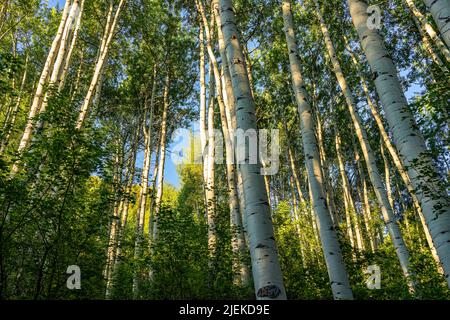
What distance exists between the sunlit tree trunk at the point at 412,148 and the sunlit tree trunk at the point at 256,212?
1.52m

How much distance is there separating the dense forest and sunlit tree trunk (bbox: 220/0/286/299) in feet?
0.04

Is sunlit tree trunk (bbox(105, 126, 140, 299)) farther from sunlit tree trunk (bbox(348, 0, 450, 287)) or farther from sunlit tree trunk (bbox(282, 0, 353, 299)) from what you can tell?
sunlit tree trunk (bbox(348, 0, 450, 287))

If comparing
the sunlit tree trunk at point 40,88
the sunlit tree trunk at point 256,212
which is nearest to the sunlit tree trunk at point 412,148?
the sunlit tree trunk at point 256,212

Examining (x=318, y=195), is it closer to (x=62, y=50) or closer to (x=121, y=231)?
(x=62, y=50)

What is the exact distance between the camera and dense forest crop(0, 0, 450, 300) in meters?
3.46

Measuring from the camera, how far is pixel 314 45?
17234 mm

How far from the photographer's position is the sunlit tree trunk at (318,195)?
4.57 metres

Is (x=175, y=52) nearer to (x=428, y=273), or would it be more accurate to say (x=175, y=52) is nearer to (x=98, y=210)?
(x=98, y=210)

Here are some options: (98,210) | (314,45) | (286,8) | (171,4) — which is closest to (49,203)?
(98,210)

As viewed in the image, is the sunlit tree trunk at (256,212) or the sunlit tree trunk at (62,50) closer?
the sunlit tree trunk at (256,212)

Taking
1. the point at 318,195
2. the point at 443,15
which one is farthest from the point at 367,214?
the point at 443,15

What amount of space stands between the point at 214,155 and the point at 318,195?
Result: 6149 millimetres

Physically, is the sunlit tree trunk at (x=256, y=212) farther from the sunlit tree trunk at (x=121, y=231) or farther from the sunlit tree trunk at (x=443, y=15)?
the sunlit tree trunk at (x=121, y=231)

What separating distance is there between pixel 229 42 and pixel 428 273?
19.0 ft
